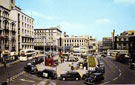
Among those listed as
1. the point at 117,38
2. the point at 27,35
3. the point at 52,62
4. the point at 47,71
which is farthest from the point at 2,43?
the point at 117,38

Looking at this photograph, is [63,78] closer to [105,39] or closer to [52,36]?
[52,36]

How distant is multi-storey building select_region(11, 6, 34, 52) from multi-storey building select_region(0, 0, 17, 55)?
337 cm

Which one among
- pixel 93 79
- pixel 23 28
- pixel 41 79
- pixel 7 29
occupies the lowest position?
pixel 41 79

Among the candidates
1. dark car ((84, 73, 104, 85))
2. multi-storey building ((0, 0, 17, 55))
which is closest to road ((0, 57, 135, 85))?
dark car ((84, 73, 104, 85))

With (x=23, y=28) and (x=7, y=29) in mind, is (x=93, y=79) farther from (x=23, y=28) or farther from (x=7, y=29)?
(x=23, y=28)

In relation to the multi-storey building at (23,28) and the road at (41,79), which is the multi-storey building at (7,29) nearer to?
the multi-storey building at (23,28)

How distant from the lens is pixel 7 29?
66.6m

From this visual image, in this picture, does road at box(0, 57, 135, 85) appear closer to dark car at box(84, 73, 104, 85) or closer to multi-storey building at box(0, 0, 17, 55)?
dark car at box(84, 73, 104, 85)

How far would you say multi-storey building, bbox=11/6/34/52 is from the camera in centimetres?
7784

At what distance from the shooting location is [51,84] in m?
29.2

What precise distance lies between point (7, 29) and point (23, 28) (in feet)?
59.2

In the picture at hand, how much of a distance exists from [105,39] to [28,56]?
122m

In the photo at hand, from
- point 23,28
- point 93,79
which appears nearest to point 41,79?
point 93,79

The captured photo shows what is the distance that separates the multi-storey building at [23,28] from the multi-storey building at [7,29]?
133 inches
